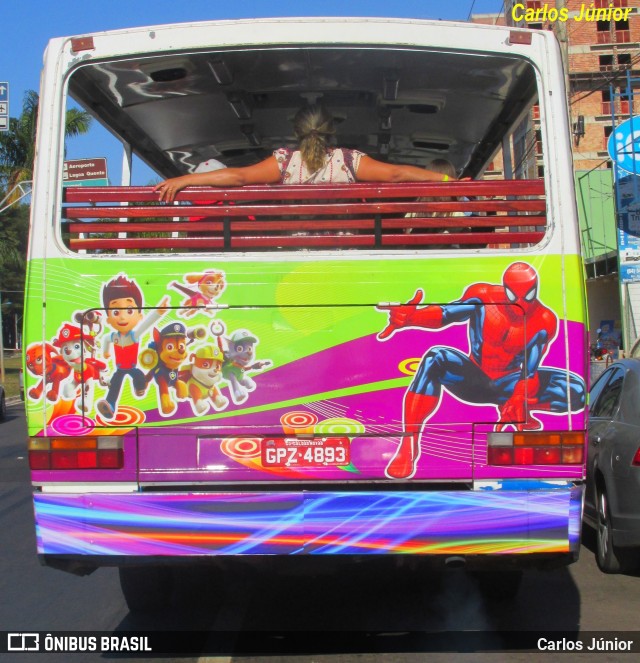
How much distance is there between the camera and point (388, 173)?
4637 millimetres

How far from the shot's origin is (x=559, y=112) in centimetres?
421

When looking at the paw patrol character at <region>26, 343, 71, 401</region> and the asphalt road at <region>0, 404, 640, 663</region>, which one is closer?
the paw patrol character at <region>26, 343, 71, 401</region>

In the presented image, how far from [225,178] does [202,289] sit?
2.55ft

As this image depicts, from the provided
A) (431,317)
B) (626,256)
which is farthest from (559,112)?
(626,256)

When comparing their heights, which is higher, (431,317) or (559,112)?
(559,112)

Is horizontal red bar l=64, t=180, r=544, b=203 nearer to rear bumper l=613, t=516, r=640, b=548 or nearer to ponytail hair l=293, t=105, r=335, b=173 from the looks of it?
ponytail hair l=293, t=105, r=335, b=173

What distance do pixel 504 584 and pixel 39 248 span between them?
3.44m

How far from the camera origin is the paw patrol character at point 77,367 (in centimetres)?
400

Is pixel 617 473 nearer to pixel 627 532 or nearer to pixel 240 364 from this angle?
pixel 627 532

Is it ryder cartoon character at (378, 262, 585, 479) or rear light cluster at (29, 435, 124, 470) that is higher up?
ryder cartoon character at (378, 262, 585, 479)

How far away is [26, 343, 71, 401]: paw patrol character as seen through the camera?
13.2 feet

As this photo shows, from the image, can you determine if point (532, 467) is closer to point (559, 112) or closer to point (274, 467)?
point (274, 467)

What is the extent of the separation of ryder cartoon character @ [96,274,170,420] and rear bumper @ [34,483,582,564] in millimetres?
471

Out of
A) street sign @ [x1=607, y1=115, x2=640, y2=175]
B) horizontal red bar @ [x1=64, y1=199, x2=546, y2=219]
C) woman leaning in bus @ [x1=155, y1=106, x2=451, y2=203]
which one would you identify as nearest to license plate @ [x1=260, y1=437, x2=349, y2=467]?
horizontal red bar @ [x1=64, y1=199, x2=546, y2=219]
